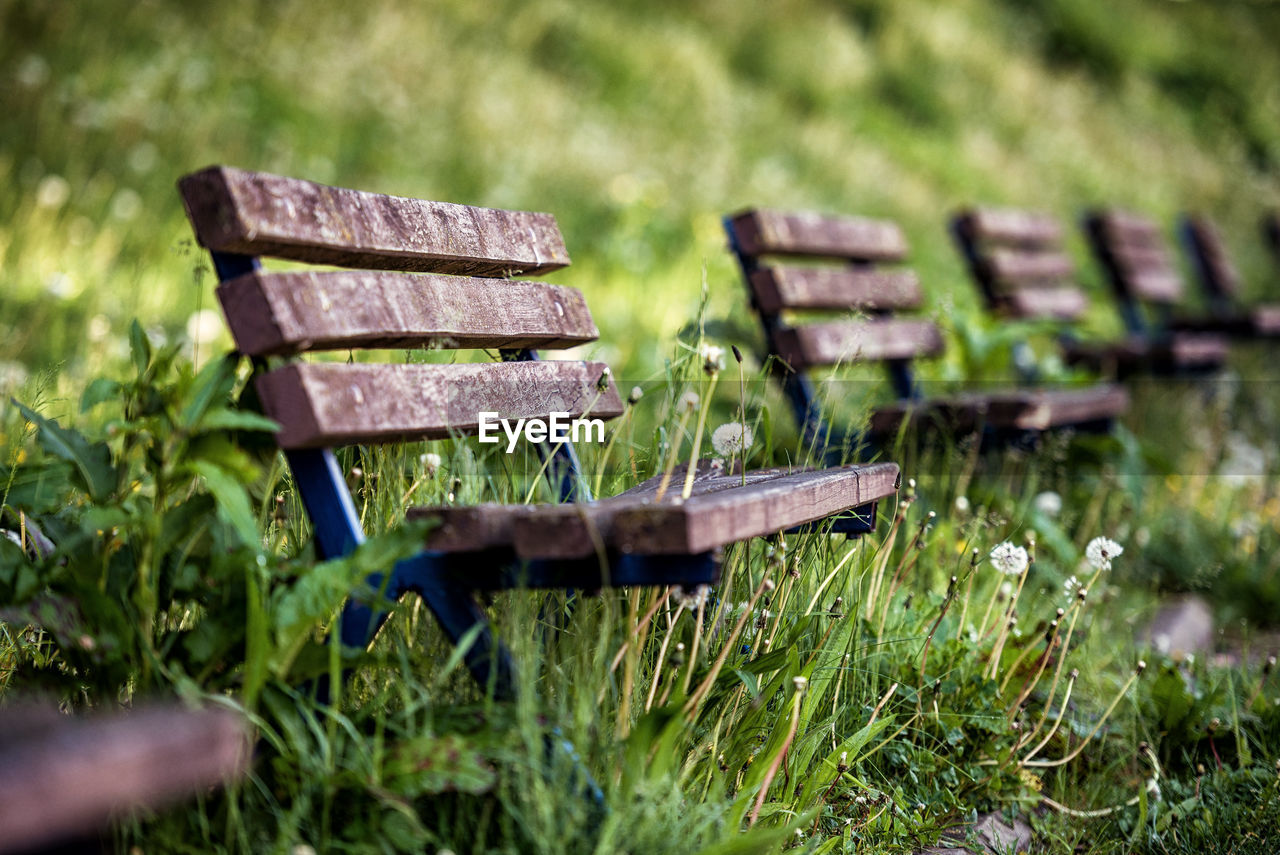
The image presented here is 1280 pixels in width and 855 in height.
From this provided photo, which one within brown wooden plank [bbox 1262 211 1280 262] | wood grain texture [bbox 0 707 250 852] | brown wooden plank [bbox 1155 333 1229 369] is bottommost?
brown wooden plank [bbox 1262 211 1280 262]

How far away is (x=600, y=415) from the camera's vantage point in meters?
2.50

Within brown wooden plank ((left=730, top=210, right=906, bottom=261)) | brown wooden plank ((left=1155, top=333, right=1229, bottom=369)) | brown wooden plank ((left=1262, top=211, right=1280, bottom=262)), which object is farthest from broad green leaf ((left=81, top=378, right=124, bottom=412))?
brown wooden plank ((left=1262, top=211, right=1280, bottom=262))

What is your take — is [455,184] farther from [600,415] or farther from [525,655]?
[525,655]

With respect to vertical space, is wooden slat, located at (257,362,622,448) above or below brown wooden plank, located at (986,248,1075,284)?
above

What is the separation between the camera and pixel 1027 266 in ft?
17.4

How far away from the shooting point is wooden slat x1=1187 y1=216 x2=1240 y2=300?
730 cm

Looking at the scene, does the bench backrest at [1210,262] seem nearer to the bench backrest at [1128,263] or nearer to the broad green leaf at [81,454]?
the bench backrest at [1128,263]

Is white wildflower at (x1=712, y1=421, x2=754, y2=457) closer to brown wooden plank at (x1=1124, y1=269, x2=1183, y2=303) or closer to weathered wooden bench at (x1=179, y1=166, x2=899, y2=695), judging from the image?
weathered wooden bench at (x1=179, y1=166, x2=899, y2=695)

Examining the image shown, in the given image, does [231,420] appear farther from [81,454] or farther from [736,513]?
[736,513]

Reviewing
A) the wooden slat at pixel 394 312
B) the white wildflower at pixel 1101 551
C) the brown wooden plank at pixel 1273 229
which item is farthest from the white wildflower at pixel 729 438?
the brown wooden plank at pixel 1273 229

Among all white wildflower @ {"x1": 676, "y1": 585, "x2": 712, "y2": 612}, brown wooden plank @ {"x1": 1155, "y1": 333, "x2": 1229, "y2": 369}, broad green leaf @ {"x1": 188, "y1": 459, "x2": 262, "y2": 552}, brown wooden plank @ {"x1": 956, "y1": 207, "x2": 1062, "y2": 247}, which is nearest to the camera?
broad green leaf @ {"x1": 188, "y1": 459, "x2": 262, "y2": 552}

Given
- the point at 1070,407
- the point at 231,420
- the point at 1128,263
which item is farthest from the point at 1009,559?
the point at 1128,263

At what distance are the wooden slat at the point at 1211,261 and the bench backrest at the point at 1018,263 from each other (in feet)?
6.84

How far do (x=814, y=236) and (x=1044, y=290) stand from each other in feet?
6.97
